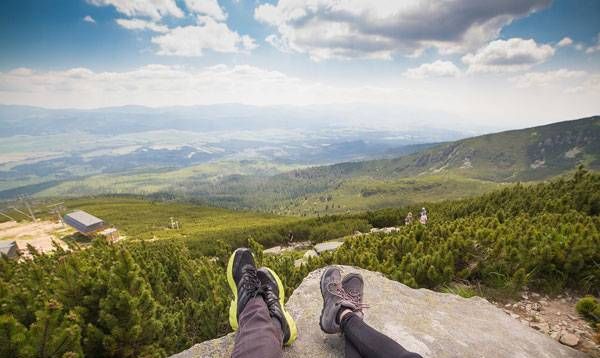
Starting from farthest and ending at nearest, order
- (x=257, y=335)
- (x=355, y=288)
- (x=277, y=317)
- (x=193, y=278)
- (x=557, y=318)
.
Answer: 1. (x=193, y=278)
2. (x=557, y=318)
3. (x=355, y=288)
4. (x=277, y=317)
5. (x=257, y=335)

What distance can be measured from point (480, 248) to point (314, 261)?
4.13 metres

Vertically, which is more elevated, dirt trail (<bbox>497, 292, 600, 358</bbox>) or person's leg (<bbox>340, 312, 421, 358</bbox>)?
person's leg (<bbox>340, 312, 421, 358</bbox>)

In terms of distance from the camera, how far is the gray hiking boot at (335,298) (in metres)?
3.57

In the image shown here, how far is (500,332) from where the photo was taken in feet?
13.3

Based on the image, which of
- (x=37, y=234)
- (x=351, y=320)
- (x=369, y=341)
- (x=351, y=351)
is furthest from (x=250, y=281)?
(x=37, y=234)

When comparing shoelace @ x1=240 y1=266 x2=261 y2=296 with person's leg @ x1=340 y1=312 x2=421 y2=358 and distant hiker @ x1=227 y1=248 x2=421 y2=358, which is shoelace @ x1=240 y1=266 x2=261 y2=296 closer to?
distant hiker @ x1=227 y1=248 x2=421 y2=358

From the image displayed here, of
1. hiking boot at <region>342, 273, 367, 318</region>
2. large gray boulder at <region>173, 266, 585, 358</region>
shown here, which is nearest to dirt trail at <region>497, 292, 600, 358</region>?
large gray boulder at <region>173, 266, 585, 358</region>

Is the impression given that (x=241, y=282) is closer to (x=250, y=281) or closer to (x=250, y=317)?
(x=250, y=281)

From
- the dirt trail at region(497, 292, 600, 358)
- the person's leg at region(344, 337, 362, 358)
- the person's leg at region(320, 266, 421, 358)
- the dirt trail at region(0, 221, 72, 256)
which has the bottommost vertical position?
the dirt trail at region(0, 221, 72, 256)

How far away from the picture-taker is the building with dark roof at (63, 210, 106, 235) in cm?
4469

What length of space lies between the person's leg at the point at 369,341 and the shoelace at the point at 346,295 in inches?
15.6

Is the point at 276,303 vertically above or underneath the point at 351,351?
above

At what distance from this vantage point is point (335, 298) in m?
3.83

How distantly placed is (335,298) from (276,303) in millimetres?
774
